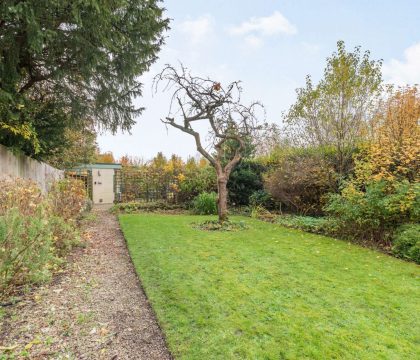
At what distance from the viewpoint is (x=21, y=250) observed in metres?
3.04

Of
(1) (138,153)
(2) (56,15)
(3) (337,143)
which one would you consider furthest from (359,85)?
(1) (138,153)

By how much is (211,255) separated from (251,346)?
2.58m

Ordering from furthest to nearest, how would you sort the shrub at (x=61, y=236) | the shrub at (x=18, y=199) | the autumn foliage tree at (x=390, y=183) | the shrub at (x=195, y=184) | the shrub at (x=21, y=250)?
1. the shrub at (x=195, y=184)
2. the autumn foliage tree at (x=390, y=183)
3. the shrub at (x=61, y=236)
4. the shrub at (x=18, y=199)
5. the shrub at (x=21, y=250)

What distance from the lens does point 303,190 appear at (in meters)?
9.22

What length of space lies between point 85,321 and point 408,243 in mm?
5171

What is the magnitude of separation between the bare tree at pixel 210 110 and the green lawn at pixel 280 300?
10.3ft

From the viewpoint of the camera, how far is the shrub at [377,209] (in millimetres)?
5266

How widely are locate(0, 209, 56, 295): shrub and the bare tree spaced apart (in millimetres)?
4785

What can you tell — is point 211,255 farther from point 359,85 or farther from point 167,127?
point 359,85

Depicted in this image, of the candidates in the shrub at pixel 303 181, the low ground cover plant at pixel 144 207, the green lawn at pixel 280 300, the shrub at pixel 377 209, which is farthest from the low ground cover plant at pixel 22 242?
the shrub at pixel 303 181

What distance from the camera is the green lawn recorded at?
2.22m

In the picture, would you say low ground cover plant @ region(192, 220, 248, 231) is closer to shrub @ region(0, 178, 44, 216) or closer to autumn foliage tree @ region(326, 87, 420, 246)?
autumn foliage tree @ region(326, 87, 420, 246)

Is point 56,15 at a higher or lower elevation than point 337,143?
higher

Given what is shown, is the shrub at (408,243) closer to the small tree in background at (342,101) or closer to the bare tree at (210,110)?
the small tree in background at (342,101)
